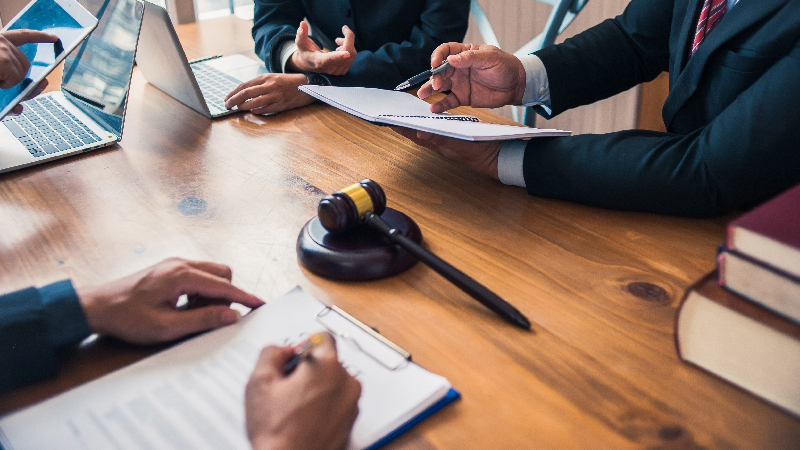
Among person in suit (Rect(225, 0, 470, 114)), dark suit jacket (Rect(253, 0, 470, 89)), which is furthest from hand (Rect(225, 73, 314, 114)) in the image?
dark suit jacket (Rect(253, 0, 470, 89))

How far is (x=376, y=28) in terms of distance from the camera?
1.61 meters

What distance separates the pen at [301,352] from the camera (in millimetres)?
523

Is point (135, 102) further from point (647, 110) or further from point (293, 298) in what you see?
point (647, 110)

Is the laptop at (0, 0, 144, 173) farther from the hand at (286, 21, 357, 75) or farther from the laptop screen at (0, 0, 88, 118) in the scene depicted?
the hand at (286, 21, 357, 75)

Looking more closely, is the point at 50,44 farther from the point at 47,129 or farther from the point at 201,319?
the point at 201,319

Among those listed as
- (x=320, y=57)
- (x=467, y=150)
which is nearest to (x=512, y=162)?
(x=467, y=150)

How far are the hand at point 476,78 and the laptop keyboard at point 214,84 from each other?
45 cm

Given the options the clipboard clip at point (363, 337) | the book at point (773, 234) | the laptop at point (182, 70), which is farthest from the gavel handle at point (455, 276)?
the laptop at point (182, 70)

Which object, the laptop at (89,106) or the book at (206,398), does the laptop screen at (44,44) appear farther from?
the book at (206,398)

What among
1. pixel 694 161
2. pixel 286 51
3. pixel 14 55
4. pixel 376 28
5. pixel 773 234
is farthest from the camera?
A: pixel 376 28

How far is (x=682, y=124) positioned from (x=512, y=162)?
309 millimetres

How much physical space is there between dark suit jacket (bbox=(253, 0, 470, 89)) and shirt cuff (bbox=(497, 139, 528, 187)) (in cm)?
53

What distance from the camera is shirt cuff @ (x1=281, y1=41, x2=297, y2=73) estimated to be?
4.62 feet

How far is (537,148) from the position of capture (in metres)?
0.92
